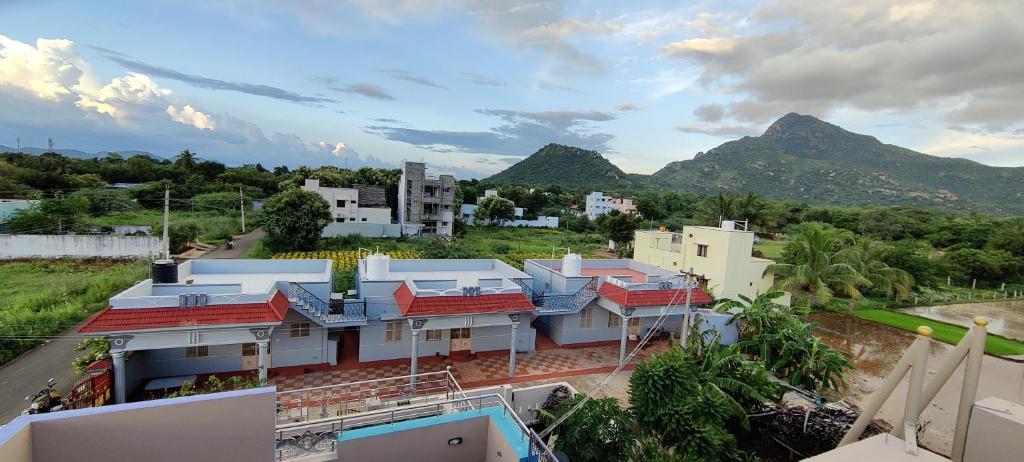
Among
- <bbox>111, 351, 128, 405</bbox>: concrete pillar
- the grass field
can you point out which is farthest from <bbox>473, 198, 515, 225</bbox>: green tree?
<bbox>111, 351, 128, 405</bbox>: concrete pillar

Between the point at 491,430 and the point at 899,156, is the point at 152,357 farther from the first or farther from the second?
the point at 899,156

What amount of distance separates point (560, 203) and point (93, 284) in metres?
73.7

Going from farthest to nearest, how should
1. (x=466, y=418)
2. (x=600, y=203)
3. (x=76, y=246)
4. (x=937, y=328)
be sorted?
(x=600, y=203)
(x=76, y=246)
(x=937, y=328)
(x=466, y=418)

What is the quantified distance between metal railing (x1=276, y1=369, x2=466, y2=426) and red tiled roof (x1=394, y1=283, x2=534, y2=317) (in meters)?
1.91

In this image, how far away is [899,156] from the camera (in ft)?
413

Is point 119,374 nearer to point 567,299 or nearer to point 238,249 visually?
point 567,299

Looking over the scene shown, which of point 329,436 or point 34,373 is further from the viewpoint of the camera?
point 34,373

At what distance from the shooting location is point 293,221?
111 feet

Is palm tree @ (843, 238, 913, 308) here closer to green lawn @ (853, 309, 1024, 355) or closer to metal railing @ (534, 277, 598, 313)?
green lawn @ (853, 309, 1024, 355)

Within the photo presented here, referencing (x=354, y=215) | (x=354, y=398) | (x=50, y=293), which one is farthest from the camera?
(x=354, y=215)

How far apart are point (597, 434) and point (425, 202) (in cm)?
4287

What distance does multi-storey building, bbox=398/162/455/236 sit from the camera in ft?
158

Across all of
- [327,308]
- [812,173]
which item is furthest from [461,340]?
[812,173]

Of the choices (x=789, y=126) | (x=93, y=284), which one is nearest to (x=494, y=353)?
(x=93, y=284)
